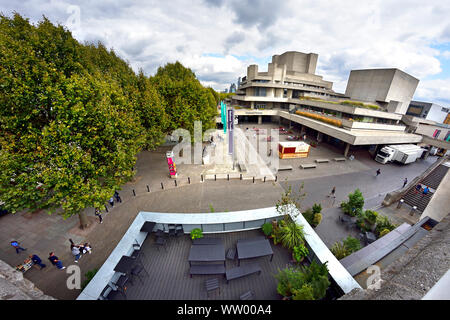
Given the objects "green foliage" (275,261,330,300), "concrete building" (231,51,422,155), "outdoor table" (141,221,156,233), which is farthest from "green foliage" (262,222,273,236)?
"concrete building" (231,51,422,155)

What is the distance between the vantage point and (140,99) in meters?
18.1

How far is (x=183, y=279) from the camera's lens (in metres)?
8.12

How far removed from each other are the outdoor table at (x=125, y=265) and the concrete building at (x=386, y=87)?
49.4 m

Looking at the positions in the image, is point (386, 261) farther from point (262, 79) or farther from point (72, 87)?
point (262, 79)

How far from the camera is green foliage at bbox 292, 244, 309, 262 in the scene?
8485 millimetres

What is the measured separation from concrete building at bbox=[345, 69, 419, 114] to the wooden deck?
145ft

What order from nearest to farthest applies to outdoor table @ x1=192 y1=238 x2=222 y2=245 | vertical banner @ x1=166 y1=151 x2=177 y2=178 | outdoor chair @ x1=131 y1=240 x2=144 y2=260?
outdoor chair @ x1=131 y1=240 x2=144 y2=260 < outdoor table @ x1=192 y1=238 x2=222 y2=245 < vertical banner @ x1=166 y1=151 x2=177 y2=178

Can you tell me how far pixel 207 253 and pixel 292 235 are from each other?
15.8ft

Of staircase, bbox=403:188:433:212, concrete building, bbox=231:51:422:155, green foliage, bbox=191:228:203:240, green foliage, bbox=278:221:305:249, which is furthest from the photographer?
concrete building, bbox=231:51:422:155

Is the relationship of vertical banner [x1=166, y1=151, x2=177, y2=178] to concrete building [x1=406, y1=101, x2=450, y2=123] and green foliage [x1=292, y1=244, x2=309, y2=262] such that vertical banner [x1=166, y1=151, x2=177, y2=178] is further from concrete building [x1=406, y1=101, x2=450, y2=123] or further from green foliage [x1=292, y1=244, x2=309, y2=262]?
concrete building [x1=406, y1=101, x2=450, y2=123]

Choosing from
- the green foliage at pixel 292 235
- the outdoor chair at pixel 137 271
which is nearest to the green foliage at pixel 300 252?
the green foliage at pixel 292 235

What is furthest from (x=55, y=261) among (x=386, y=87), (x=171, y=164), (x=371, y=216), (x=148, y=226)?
(x=386, y=87)

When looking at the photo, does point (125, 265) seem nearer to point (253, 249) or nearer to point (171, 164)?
point (253, 249)

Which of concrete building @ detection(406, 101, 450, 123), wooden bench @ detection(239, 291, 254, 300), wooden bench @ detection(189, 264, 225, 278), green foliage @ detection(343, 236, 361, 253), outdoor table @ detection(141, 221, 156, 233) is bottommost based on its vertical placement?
green foliage @ detection(343, 236, 361, 253)
